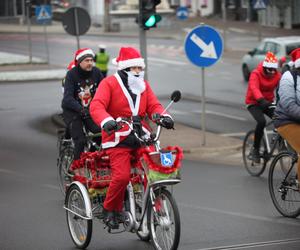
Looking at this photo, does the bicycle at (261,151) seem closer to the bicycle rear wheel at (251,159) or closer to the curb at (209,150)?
the bicycle rear wheel at (251,159)

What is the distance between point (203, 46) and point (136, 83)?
8621 mm

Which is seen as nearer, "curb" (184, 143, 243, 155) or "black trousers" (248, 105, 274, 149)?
"black trousers" (248, 105, 274, 149)

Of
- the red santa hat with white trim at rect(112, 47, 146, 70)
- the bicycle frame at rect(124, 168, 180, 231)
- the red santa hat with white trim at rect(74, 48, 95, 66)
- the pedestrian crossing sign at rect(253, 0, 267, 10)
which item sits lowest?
the pedestrian crossing sign at rect(253, 0, 267, 10)

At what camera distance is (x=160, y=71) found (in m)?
39.7

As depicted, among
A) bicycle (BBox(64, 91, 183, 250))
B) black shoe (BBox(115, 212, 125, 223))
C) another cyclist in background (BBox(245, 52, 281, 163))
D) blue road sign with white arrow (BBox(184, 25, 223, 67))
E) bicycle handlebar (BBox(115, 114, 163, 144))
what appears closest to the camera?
bicycle (BBox(64, 91, 183, 250))

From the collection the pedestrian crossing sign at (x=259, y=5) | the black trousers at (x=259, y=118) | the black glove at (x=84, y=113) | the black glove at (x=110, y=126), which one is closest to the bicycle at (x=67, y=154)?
the black glove at (x=84, y=113)

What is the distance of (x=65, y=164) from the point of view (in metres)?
12.5

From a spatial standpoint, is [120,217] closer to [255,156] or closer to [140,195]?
[140,195]

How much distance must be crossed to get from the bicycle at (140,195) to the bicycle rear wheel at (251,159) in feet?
15.7

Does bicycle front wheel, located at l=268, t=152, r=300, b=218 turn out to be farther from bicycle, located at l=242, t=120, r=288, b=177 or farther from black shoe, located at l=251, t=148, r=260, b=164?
black shoe, located at l=251, t=148, r=260, b=164

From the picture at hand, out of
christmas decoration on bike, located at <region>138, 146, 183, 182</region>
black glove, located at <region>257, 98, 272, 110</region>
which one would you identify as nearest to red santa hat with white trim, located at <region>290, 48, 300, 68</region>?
christmas decoration on bike, located at <region>138, 146, 183, 182</region>

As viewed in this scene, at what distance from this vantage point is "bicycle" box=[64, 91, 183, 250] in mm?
8172

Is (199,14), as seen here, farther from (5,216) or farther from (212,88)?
(5,216)

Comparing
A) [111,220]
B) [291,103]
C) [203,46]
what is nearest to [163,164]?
[111,220]
